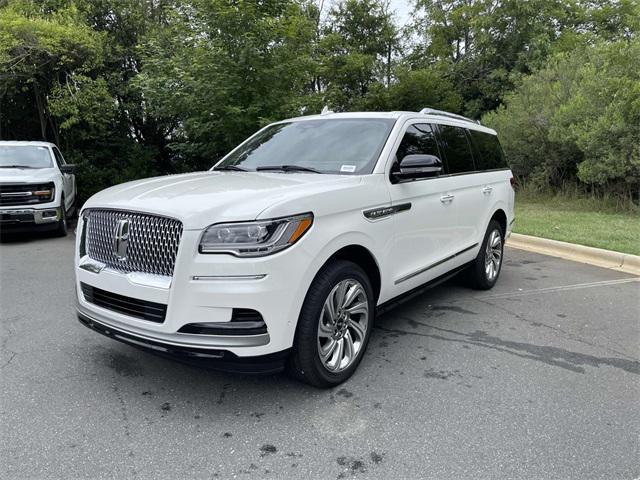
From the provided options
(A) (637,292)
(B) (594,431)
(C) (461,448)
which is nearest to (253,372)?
(C) (461,448)

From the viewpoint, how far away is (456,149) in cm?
499

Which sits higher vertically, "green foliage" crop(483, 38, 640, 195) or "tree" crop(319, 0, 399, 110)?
"tree" crop(319, 0, 399, 110)

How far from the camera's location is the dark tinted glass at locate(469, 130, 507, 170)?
5.48 m

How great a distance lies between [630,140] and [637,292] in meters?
6.32

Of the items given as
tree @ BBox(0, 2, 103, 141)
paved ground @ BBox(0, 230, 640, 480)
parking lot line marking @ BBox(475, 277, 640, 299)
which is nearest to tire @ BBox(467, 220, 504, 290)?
parking lot line marking @ BBox(475, 277, 640, 299)

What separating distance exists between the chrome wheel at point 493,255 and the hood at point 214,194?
2.72 metres

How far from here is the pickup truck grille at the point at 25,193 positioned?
8.71 meters

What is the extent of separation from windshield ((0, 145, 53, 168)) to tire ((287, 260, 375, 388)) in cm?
888

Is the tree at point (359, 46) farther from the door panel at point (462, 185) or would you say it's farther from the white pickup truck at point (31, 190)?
the door panel at point (462, 185)

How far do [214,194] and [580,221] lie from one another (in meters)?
9.02

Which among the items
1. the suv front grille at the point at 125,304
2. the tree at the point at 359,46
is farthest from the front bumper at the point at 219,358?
the tree at the point at 359,46

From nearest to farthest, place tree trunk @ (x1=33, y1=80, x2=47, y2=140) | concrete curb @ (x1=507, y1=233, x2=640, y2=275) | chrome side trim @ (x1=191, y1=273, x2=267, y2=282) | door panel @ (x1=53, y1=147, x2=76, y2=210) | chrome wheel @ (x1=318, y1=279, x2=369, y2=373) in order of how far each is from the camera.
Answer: chrome side trim @ (x1=191, y1=273, x2=267, y2=282) → chrome wheel @ (x1=318, y1=279, x2=369, y2=373) → concrete curb @ (x1=507, y1=233, x2=640, y2=275) → door panel @ (x1=53, y1=147, x2=76, y2=210) → tree trunk @ (x1=33, y1=80, x2=47, y2=140)

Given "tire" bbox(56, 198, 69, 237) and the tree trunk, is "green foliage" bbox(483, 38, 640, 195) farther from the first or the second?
the tree trunk

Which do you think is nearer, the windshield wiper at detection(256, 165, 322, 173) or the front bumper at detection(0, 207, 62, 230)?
the windshield wiper at detection(256, 165, 322, 173)
